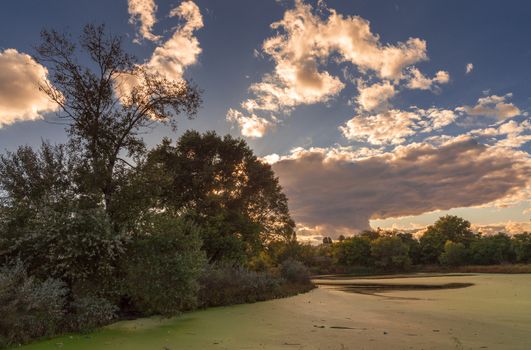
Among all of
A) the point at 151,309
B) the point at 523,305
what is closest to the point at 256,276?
the point at 151,309

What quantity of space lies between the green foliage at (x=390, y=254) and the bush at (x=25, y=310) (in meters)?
82.7

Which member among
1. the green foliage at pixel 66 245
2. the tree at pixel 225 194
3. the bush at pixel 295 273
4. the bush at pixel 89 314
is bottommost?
the bush at pixel 89 314

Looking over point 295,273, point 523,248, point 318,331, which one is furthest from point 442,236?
point 318,331

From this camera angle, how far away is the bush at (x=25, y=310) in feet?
31.3

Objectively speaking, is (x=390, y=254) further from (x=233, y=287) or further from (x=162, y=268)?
(x=162, y=268)

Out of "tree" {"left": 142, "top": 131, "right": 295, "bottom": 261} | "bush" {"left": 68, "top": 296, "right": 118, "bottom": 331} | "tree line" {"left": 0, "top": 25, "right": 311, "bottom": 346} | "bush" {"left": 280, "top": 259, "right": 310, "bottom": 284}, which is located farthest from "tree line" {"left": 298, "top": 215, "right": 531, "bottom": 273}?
"bush" {"left": 68, "top": 296, "right": 118, "bottom": 331}

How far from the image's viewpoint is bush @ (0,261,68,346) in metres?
9.53

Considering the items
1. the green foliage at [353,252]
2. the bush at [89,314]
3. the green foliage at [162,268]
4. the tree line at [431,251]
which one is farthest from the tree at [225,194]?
the green foliage at [353,252]

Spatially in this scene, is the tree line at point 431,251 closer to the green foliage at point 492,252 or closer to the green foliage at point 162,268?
the green foliage at point 492,252

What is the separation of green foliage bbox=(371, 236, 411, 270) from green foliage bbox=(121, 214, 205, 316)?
78.7 meters

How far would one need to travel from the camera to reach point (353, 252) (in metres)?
99.6

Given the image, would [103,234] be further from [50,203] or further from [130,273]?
[50,203]

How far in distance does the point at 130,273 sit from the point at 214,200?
15337mm

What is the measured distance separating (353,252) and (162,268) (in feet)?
301
